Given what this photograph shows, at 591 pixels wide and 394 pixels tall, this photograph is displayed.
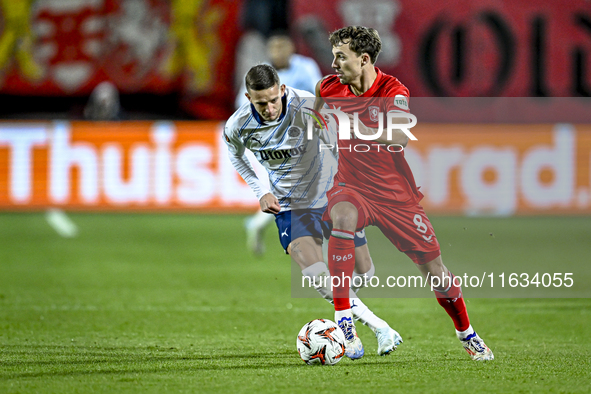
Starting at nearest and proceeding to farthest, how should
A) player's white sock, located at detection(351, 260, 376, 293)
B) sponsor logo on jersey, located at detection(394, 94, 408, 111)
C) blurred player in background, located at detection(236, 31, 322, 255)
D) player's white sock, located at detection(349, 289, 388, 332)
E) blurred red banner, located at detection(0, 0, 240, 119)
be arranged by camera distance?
sponsor logo on jersey, located at detection(394, 94, 408, 111), player's white sock, located at detection(349, 289, 388, 332), player's white sock, located at detection(351, 260, 376, 293), blurred player in background, located at detection(236, 31, 322, 255), blurred red banner, located at detection(0, 0, 240, 119)

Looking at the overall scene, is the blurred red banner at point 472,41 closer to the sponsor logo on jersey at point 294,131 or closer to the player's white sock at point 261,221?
the player's white sock at point 261,221

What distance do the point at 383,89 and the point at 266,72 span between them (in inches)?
25.1

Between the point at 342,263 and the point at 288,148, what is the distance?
32.4 inches

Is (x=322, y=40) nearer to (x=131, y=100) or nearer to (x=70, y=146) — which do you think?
(x=131, y=100)

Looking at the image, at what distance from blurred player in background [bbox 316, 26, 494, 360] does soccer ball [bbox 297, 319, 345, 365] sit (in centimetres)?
13

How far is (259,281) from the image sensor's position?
770 cm

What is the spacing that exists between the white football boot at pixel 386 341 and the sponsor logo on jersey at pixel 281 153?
1133mm

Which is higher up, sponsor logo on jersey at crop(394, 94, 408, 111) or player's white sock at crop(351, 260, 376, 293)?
sponsor logo on jersey at crop(394, 94, 408, 111)

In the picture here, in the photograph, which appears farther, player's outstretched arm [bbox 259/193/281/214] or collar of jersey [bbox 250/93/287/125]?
collar of jersey [bbox 250/93/287/125]

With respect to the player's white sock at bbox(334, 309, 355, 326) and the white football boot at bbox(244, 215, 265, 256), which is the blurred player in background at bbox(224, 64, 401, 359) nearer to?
the player's white sock at bbox(334, 309, 355, 326)

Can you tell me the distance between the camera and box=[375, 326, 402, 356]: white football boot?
4.52 m

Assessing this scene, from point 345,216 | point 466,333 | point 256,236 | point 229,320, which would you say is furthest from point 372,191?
point 256,236

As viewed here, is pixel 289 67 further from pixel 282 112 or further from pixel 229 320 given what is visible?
pixel 282 112

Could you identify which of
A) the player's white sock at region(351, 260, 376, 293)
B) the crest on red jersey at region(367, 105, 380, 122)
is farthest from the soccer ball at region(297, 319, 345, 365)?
the crest on red jersey at region(367, 105, 380, 122)
